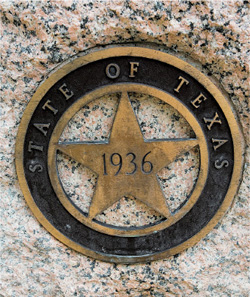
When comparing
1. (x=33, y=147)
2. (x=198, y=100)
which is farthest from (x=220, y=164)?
(x=33, y=147)

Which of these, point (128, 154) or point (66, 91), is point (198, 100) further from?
point (66, 91)

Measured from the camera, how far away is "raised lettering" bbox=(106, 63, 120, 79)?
168 centimetres

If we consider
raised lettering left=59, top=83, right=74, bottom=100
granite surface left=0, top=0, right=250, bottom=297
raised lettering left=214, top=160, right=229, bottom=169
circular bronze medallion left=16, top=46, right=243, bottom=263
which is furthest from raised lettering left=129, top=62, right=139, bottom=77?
raised lettering left=214, top=160, right=229, bottom=169

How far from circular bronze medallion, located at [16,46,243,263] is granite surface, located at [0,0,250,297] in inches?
2.6

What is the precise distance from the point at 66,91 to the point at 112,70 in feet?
0.86

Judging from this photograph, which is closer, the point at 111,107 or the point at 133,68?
the point at 133,68

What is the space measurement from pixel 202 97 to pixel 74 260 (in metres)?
1.18

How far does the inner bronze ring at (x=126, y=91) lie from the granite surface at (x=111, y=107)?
0.30 feet

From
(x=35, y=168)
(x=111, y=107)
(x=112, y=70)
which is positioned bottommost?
(x=35, y=168)

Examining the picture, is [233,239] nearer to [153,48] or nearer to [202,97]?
[202,97]

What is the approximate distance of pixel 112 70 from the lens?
1690 mm

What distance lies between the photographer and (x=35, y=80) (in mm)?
1710

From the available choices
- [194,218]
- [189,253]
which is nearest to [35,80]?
[194,218]

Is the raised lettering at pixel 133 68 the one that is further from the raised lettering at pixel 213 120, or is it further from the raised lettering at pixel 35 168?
the raised lettering at pixel 35 168
